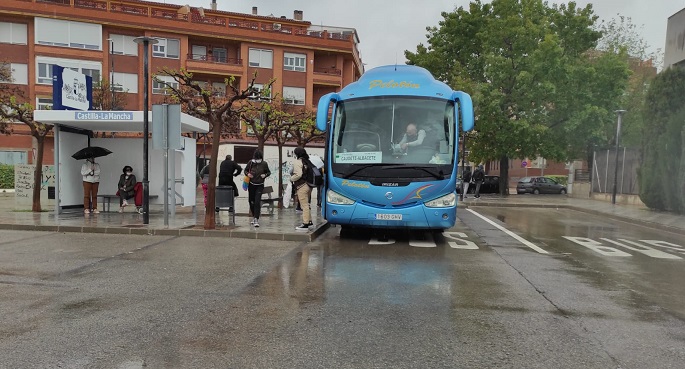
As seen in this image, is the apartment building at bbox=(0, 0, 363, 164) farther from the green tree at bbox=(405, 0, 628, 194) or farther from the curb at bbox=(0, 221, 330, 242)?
the curb at bbox=(0, 221, 330, 242)

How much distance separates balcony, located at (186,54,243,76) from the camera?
39781 mm

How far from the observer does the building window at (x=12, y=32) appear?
118 ft

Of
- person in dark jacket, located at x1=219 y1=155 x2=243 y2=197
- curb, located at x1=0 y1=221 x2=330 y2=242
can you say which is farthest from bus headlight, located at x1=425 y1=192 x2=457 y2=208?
person in dark jacket, located at x1=219 y1=155 x2=243 y2=197

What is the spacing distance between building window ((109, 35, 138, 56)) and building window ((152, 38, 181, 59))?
164cm

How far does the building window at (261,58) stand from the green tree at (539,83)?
1834cm

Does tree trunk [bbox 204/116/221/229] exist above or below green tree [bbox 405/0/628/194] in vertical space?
below

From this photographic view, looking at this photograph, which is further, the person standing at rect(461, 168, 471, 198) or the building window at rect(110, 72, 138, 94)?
the building window at rect(110, 72, 138, 94)

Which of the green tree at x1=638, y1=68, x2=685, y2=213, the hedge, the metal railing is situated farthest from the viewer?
the metal railing

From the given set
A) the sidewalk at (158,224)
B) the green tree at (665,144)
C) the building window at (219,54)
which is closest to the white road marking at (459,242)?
the sidewalk at (158,224)

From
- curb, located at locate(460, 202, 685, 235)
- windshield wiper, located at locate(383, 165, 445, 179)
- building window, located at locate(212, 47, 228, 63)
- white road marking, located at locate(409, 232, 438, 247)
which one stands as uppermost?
building window, located at locate(212, 47, 228, 63)

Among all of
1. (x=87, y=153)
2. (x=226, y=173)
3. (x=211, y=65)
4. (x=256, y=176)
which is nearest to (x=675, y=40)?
(x=256, y=176)

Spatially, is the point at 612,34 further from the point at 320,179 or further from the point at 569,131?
the point at 320,179

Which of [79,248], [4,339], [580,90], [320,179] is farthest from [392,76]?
[580,90]

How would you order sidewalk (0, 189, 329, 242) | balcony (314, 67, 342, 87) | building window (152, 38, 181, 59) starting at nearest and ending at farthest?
sidewalk (0, 189, 329, 242) < building window (152, 38, 181, 59) < balcony (314, 67, 342, 87)
